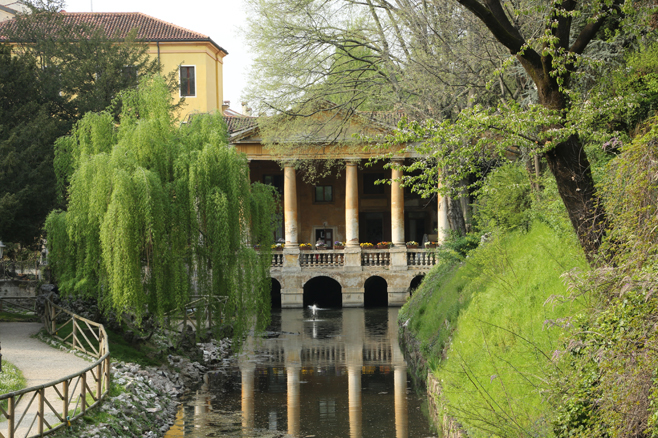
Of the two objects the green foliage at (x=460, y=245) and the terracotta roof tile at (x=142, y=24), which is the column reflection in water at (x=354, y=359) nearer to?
the green foliage at (x=460, y=245)

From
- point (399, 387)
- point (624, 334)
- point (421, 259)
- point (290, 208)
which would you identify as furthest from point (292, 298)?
point (624, 334)

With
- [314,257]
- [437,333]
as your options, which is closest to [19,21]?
[314,257]

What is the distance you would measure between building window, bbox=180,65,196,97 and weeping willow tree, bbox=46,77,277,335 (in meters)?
29.7

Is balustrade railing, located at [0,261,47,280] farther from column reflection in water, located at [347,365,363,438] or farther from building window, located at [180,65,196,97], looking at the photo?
column reflection in water, located at [347,365,363,438]

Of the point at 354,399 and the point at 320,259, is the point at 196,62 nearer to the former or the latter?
the point at 320,259

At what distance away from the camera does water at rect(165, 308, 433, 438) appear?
1343cm

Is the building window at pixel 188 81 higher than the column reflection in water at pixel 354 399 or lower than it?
higher

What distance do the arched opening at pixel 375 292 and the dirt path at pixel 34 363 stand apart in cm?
2391

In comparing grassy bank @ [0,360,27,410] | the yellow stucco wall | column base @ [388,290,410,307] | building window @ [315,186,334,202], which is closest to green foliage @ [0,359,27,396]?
grassy bank @ [0,360,27,410]

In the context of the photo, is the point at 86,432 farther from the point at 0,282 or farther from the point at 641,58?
the point at 0,282

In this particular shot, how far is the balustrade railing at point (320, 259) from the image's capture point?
39.5 m

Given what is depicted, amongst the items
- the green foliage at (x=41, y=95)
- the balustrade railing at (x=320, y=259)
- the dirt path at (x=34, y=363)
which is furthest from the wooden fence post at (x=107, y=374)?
the balustrade railing at (x=320, y=259)

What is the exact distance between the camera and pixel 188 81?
159ft

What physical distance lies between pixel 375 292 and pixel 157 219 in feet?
92.0
